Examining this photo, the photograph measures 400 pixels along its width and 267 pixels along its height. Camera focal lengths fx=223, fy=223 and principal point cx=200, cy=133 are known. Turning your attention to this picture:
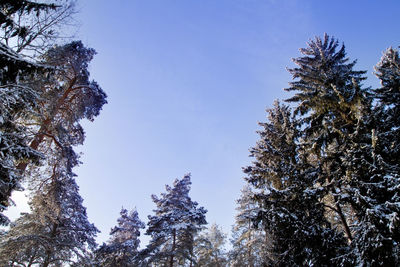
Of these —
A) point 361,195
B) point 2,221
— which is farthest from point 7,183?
point 361,195

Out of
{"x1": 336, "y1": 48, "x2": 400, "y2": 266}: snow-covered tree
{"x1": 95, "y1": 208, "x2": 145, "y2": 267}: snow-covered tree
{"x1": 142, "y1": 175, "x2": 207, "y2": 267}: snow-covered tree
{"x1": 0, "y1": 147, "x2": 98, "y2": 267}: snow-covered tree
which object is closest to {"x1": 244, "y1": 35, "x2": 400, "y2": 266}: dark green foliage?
{"x1": 336, "y1": 48, "x2": 400, "y2": 266}: snow-covered tree

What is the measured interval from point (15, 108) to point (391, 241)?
44.2ft

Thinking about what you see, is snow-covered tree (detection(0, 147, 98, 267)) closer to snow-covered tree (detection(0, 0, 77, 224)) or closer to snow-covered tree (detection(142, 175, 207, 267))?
snow-covered tree (detection(0, 0, 77, 224))

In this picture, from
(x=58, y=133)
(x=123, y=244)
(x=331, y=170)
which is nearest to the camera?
(x=331, y=170)

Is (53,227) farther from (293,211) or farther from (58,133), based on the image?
(293,211)

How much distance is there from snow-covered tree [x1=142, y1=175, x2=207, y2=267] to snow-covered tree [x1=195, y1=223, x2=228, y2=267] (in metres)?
3.49

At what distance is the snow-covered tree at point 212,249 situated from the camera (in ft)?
77.9

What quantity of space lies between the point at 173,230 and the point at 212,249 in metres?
11.1

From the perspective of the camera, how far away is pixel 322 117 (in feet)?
40.1

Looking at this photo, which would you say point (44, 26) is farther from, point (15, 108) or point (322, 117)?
point (322, 117)

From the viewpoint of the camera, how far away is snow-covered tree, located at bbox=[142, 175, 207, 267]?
17.1 metres

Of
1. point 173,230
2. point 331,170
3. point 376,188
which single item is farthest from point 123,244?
point 376,188

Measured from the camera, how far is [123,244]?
2042 centimetres

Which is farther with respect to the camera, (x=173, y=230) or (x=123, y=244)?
(x=123, y=244)
